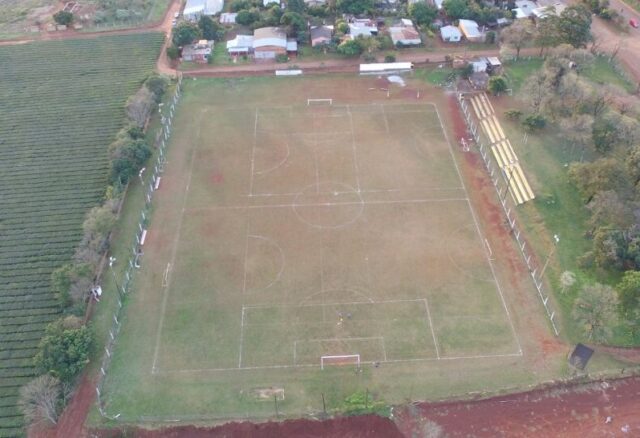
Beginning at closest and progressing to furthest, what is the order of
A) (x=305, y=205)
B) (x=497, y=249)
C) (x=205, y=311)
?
(x=205, y=311) → (x=497, y=249) → (x=305, y=205)

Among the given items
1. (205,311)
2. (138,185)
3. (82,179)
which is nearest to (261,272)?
(205,311)

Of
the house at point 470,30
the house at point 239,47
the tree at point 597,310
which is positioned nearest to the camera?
the tree at point 597,310

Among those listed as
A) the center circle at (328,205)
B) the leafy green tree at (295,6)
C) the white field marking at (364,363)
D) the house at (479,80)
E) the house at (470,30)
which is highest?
the leafy green tree at (295,6)

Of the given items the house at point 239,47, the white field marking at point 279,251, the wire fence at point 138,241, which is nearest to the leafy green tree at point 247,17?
the house at point 239,47

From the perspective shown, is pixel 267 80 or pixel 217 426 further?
pixel 267 80

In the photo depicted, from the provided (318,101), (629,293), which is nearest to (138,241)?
(318,101)

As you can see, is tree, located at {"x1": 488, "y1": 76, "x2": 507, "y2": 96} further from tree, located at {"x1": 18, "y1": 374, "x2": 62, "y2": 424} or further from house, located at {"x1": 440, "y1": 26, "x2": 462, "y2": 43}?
tree, located at {"x1": 18, "y1": 374, "x2": 62, "y2": 424}

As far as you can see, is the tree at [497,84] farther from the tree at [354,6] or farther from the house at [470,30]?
the tree at [354,6]

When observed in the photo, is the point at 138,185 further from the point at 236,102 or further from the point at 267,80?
the point at 267,80
